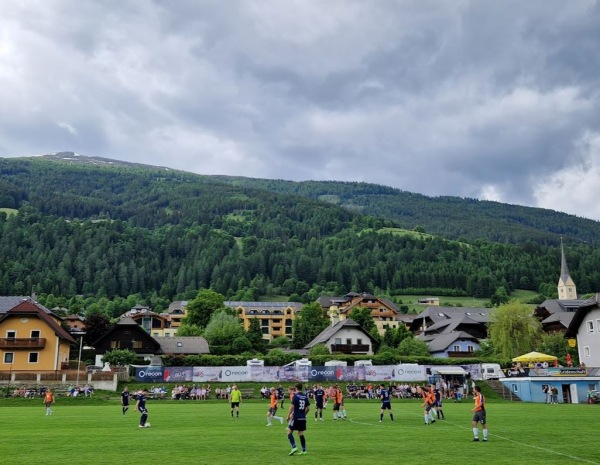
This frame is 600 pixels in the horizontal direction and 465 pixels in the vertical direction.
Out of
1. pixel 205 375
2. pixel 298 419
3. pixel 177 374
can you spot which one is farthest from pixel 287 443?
pixel 177 374

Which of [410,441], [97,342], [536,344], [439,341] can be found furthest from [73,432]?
[439,341]

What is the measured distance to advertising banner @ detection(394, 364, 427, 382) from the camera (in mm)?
71744

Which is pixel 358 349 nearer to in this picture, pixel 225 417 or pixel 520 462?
pixel 225 417

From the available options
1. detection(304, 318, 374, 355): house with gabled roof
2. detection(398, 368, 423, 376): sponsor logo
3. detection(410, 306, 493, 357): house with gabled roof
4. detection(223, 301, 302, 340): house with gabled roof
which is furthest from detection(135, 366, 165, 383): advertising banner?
detection(223, 301, 302, 340): house with gabled roof

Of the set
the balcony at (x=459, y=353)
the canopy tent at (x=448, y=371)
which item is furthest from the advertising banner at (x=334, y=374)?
the balcony at (x=459, y=353)

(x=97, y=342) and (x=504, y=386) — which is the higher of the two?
(x=97, y=342)

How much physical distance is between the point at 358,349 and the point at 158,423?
7559 centimetres

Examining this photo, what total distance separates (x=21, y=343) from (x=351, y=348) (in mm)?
53520

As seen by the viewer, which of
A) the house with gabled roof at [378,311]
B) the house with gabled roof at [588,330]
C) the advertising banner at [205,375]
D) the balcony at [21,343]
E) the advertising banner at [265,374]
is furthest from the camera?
the house with gabled roof at [378,311]

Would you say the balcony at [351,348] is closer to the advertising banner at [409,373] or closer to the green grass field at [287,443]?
the advertising banner at [409,373]

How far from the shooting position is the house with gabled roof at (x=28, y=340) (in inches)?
2938

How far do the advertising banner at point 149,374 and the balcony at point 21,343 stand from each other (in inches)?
599

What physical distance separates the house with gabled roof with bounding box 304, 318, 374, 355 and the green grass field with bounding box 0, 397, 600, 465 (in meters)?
69.5

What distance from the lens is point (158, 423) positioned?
1309 inches
